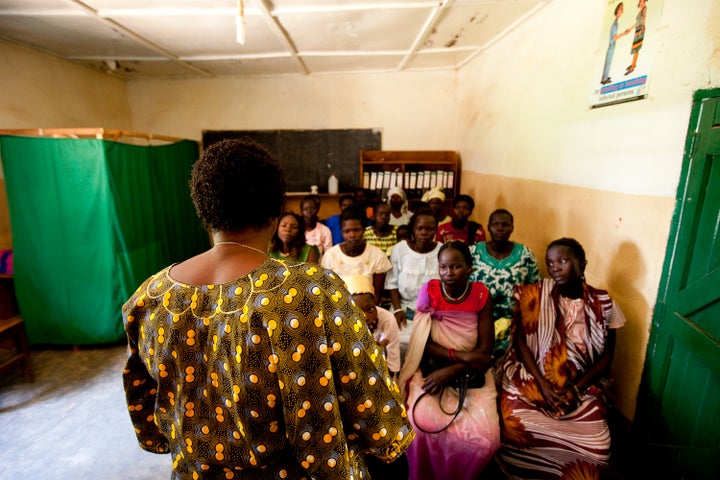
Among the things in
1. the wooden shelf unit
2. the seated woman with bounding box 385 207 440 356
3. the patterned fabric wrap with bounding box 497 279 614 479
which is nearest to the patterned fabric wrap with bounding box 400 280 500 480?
the patterned fabric wrap with bounding box 497 279 614 479

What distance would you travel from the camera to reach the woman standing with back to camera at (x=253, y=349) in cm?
68

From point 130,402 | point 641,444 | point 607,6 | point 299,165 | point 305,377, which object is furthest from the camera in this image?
point 299,165

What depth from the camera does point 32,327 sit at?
2.98m

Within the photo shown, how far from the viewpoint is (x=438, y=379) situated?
165 centimetres

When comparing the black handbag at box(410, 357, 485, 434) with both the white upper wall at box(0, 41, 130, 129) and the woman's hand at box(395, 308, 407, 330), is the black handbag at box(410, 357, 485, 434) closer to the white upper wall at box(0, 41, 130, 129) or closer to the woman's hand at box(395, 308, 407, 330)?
the woman's hand at box(395, 308, 407, 330)

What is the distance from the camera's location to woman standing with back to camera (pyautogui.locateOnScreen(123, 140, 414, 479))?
2.23ft

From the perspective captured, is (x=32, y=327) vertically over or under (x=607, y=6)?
under

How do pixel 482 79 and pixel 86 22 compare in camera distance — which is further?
pixel 482 79

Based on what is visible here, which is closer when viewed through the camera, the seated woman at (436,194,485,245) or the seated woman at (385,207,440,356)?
the seated woman at (385,207,440,356)

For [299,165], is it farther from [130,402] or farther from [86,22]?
[130,402]

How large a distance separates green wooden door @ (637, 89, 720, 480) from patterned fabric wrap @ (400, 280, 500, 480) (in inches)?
31.5

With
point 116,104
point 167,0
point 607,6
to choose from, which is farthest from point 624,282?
point 116,104

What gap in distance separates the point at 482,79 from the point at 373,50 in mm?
1258

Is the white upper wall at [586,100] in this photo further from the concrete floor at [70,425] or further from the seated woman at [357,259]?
the concrete floor at [70,425]
